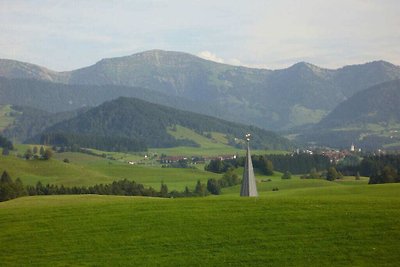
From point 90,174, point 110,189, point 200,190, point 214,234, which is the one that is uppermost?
point 90,174

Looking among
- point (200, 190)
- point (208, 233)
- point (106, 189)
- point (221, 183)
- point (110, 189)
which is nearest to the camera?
point (208, 233)

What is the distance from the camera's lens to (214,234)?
38.2m

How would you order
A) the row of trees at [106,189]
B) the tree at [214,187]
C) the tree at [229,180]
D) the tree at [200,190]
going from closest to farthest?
the row of trees at [106,189], the tree at [200,190], the tree at [214,187], the tree at [229,180]

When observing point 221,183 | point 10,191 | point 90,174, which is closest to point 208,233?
point 10,191

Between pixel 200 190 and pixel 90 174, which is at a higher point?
pixel 90 174

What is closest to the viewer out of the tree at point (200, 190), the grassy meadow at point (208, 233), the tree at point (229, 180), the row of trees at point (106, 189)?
the grassy meadow at point (208, 233)

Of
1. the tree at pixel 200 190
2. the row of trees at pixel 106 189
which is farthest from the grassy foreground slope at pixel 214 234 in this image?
the tree at pixel 200 190

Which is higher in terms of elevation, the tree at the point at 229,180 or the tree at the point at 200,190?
the tree at the point at 229,180

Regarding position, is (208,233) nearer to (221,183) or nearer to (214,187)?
(214,187)

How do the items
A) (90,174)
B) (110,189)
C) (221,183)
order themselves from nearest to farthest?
(110,189) → (221,183) → (90,174)

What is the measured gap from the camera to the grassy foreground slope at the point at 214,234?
111ft

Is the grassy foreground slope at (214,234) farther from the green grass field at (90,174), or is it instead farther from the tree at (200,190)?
the green grass field at (90,174)

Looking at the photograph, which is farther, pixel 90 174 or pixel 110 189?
pixel 90 174

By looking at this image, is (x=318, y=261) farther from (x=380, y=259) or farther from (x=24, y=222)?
(x=24, y=222)
